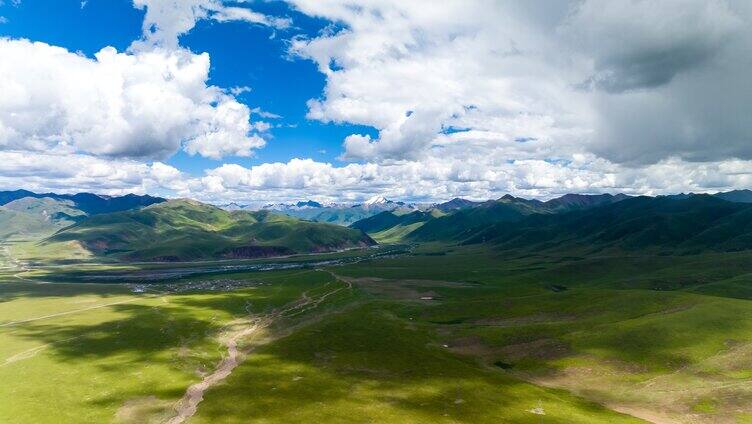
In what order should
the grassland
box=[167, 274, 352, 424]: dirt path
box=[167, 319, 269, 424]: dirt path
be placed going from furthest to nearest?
box=[167, 274, 352, 424]: dirt path < box=[167, 319, 269, 424]: dirt path < the grassland

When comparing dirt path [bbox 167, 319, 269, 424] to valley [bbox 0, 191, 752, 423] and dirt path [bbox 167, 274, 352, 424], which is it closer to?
dirt path [bbox 167, 274, 352, 424]

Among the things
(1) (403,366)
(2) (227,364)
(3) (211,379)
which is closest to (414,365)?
(1) (403,366)

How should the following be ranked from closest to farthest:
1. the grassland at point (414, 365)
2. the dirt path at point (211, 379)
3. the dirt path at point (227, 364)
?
the grassland at point (414, 365) → the dirt path at point (211, 379) → the dirt path at point (227, 364)

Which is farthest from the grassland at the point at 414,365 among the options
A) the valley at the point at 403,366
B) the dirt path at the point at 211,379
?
the dirt path at the point at 211,379

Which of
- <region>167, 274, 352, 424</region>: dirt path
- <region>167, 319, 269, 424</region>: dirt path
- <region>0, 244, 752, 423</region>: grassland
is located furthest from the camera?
<region>167, 274, 352, 424</region>: dirt path

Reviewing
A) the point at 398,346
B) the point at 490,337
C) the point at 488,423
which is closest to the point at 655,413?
the point at 488,423

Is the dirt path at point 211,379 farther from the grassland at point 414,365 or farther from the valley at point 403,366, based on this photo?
the grassland at point 414,365

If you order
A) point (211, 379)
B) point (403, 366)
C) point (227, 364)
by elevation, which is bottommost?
point (403, 366)

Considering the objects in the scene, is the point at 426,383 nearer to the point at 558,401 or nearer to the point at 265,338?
the point at 558,401

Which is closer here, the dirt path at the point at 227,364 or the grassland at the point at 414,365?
the grassland at the point at 414,365

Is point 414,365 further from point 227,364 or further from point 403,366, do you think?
point 227,364

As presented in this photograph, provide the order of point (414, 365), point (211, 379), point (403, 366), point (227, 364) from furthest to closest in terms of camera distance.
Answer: point (227, 364), point (414, 365), point (403, 366), point (211, 379)

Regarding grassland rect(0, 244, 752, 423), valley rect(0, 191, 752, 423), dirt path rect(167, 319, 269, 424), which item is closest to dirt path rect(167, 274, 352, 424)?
dirt path rect(167, 319, 269, 424)
